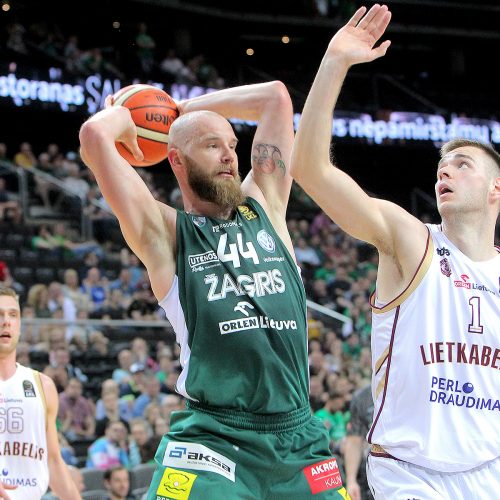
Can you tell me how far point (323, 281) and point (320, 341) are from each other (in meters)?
2.90

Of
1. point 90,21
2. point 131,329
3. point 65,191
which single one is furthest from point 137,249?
point 90,21

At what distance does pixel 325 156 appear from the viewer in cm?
378

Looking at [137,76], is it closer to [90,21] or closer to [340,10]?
[90,21]

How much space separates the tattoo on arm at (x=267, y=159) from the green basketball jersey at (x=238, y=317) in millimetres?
428

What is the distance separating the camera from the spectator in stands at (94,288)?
13204 mm

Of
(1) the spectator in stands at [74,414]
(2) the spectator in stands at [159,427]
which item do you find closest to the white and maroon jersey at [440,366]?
(2) the spectator in stands at [159,427]

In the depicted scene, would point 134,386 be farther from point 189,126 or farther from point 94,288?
point 189,126

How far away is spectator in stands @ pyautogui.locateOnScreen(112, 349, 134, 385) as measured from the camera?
1132 cm

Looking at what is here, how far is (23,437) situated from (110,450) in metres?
3.57

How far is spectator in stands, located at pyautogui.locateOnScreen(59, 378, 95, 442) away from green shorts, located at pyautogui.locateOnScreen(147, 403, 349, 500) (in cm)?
671

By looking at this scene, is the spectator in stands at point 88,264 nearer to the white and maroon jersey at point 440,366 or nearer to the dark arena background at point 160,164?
the dark arena background at point 160,164

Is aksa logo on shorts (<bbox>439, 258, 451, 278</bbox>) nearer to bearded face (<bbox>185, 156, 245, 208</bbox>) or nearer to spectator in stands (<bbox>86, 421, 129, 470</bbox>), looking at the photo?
bearded face (<bbox>185, 156, 245, 208</bbox>)

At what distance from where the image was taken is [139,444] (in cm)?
1004

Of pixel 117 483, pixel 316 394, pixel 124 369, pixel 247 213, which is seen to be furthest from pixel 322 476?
pixel 316 394
